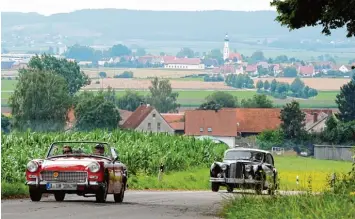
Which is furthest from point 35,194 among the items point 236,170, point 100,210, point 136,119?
point 136,119

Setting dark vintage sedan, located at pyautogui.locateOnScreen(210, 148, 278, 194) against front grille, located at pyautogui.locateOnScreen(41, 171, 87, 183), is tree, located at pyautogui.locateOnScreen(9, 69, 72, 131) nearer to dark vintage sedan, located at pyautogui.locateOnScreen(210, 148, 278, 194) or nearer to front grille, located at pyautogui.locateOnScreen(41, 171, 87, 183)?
dark vintage sedan, located at pyautogui.locateOnScreen(210, 148, 278, 194)

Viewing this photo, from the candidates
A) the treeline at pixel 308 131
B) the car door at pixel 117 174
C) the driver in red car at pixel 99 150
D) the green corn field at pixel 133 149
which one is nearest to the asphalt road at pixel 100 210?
the car door at pixel 117 174

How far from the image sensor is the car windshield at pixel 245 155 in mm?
42562

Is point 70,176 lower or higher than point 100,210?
higher

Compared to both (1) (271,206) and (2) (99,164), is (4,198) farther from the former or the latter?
(1) (271,206)

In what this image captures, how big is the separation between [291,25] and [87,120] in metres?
125

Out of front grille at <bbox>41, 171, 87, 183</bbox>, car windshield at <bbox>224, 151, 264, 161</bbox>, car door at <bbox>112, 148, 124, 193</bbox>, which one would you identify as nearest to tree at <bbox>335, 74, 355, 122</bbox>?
car windshield at <bbox>224, 151, 264, 161</bbox>

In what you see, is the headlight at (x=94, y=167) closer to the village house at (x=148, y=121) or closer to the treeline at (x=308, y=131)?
the treeline at (x=308, y=131)

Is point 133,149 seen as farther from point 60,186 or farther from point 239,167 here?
point 60,186

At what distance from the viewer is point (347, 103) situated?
175 meters

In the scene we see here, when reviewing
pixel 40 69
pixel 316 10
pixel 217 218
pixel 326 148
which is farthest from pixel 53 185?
pixel 40 69

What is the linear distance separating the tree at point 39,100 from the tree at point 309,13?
425 ft

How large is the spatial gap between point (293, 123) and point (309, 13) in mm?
141252

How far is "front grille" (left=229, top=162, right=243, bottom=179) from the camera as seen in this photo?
1646 inches
